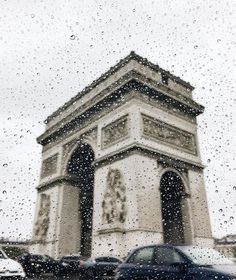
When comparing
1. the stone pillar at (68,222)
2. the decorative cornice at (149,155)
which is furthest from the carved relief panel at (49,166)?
the decorative cornice at (149,155)

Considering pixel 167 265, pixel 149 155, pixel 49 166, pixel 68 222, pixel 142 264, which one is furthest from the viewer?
pixel 49 166

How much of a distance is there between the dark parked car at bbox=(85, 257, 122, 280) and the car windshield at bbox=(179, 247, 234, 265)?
807 centimetres

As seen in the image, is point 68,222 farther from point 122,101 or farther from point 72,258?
point 122,101

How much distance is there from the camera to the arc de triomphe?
640 inches

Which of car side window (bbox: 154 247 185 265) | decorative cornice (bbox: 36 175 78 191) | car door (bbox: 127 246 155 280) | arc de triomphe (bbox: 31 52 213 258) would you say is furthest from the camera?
decorative cornice (bbox: 36 175 78 191)

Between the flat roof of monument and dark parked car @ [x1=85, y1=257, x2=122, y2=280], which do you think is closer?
dark parked car @ [x1=85, y1=257, x2=122, y2=280]

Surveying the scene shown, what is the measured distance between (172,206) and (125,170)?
4.34m

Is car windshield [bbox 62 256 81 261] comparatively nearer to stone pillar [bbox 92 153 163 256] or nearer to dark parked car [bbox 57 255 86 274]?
dark parked car [bbox 57 255 86 274]

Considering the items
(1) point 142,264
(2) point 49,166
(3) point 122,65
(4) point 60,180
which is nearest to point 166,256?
(1) point 142,264

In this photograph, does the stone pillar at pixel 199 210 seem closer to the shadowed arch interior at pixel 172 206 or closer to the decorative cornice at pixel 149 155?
the decorative cornice at pixel 149 155

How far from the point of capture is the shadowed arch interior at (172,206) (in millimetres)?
18672

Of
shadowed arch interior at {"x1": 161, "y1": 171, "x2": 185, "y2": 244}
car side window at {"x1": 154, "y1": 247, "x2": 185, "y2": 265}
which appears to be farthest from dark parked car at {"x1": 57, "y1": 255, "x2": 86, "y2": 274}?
car side window at {"x1": 154, "y1": 247, "x2": 185, "y2": 265}

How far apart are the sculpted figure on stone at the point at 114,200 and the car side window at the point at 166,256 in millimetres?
9945

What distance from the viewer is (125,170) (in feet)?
55.8
